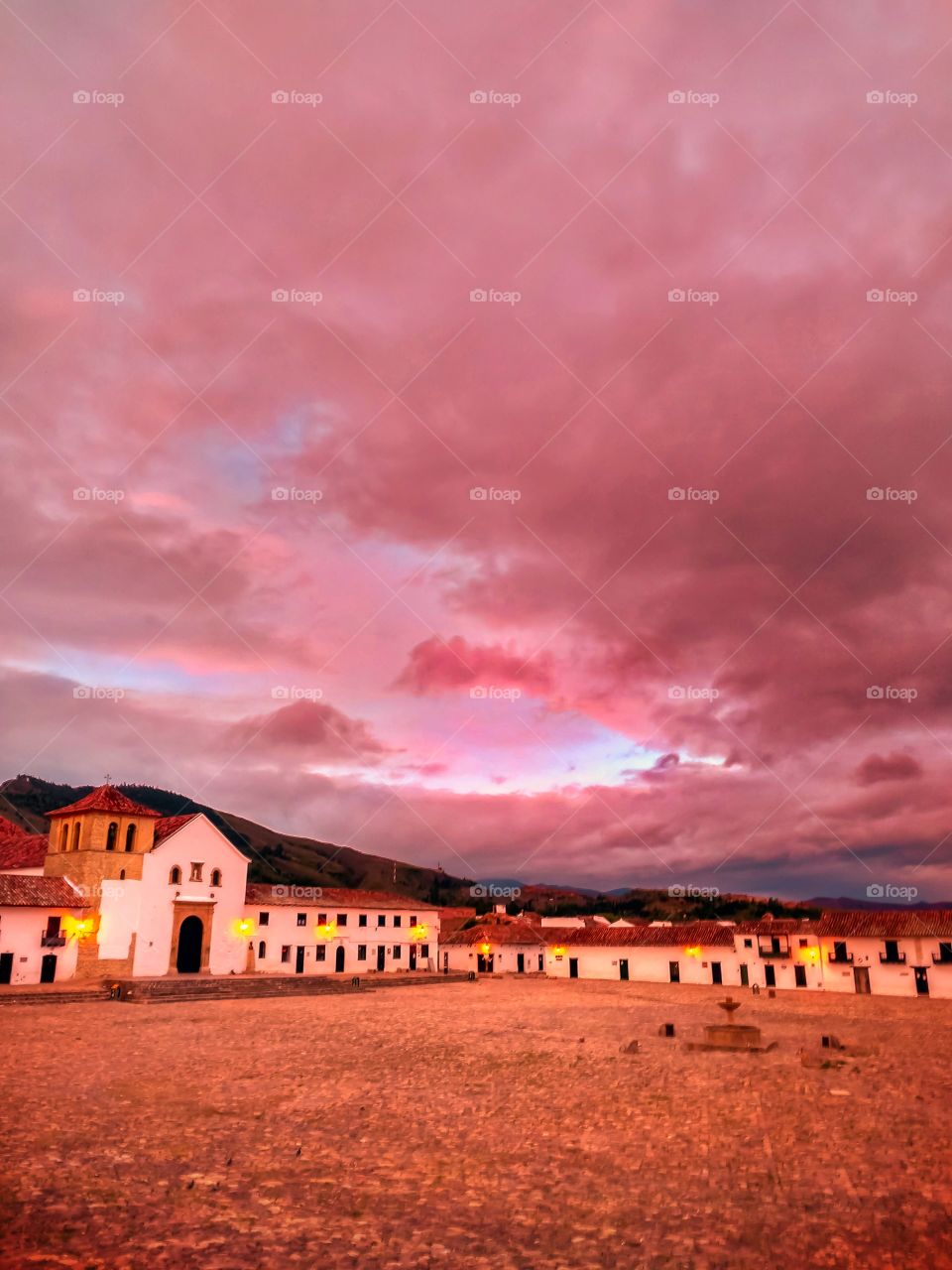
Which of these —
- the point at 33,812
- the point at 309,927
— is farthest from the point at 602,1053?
the point at 33,812

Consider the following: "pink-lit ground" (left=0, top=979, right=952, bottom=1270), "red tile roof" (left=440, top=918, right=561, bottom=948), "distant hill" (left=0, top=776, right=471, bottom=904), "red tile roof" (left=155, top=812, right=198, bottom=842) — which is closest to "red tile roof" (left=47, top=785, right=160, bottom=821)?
"red tile roof" (left=155, top=812, right=198, bottom=842)

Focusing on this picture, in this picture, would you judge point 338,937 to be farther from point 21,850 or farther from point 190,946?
point 21,850

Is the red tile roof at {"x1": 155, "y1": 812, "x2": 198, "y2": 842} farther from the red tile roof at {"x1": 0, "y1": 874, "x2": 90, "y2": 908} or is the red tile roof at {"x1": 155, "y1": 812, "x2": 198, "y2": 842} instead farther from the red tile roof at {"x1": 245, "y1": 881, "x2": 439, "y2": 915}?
the red tile roof at {"x1": 245, "y1": 881, "x2": 439, "y2": 915}

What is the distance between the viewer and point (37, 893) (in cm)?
3722

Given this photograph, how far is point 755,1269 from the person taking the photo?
699 cm

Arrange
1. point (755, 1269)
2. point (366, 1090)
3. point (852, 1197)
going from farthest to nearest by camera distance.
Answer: point (366, 1090)
point (852, 1197)
point (755, 1269)

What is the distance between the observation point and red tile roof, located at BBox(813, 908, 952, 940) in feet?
157

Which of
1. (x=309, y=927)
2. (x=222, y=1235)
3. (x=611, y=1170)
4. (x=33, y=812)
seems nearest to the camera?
(x=222, y=1235)

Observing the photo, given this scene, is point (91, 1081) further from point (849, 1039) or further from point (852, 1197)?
point (849, 1039)

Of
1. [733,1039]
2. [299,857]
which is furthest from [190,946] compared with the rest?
[299,857]

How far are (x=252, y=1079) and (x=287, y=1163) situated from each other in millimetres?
6068

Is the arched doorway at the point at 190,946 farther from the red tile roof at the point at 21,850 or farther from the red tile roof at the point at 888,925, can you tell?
the red tile roof at the point at 888,925

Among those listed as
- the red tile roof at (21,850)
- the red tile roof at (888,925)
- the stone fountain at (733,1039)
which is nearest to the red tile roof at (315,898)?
the red tile roof at (21,850)

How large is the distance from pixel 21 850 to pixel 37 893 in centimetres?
992
